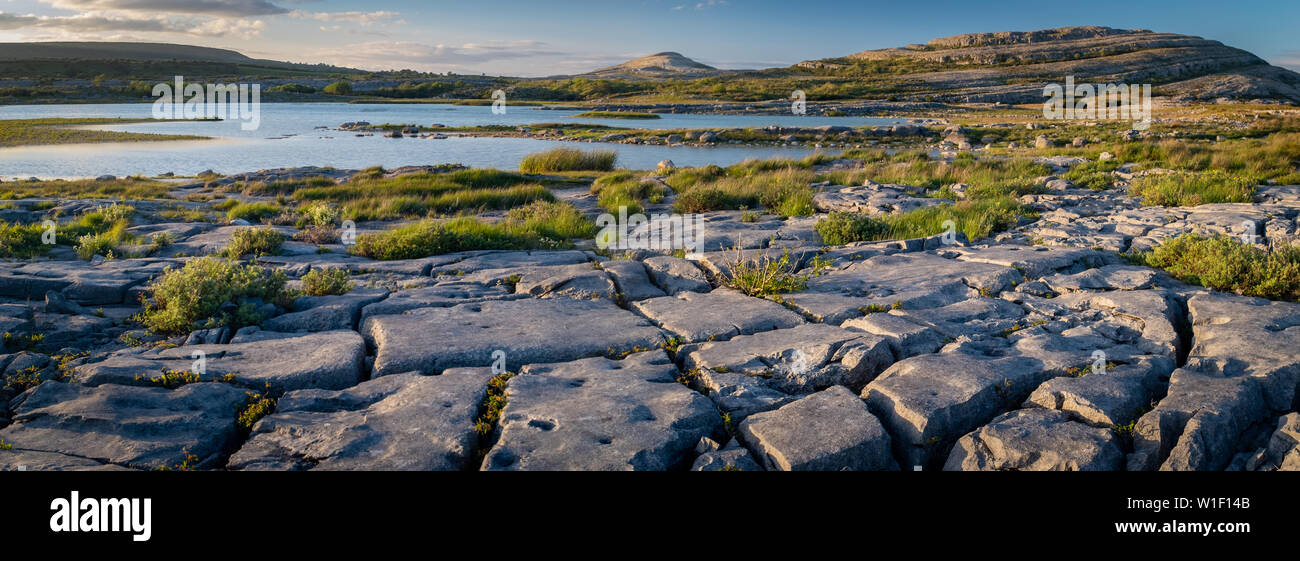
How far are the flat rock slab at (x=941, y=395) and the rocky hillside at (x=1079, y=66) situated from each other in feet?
342

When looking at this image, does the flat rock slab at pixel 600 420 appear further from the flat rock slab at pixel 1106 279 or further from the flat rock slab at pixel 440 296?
the flat rock slab at pixel 1106 279

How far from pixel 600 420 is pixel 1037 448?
106 inches

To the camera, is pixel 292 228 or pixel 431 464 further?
pixel 292 228

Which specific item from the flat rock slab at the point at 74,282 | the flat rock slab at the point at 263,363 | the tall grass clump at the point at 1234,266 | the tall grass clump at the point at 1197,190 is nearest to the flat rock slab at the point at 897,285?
the tall grass clump at the point at 1234,266

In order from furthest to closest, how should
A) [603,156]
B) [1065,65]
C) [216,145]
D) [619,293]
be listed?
[1065,65] < [216,145] < [603,156] < [619,293]

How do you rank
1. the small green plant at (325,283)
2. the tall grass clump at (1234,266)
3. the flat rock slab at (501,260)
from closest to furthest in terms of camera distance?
the tall grass clump at (1234,266) < the small green plant at (325,283) < the flat rock slab at (501,260)

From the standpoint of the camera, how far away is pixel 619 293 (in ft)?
26.1

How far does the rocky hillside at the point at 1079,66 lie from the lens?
97.1 metres

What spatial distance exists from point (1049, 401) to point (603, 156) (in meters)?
28.0

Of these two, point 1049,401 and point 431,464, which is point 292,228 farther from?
point 1049,401

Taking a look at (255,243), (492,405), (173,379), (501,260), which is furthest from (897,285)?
(255,243)

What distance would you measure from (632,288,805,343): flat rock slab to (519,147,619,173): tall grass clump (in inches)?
910
